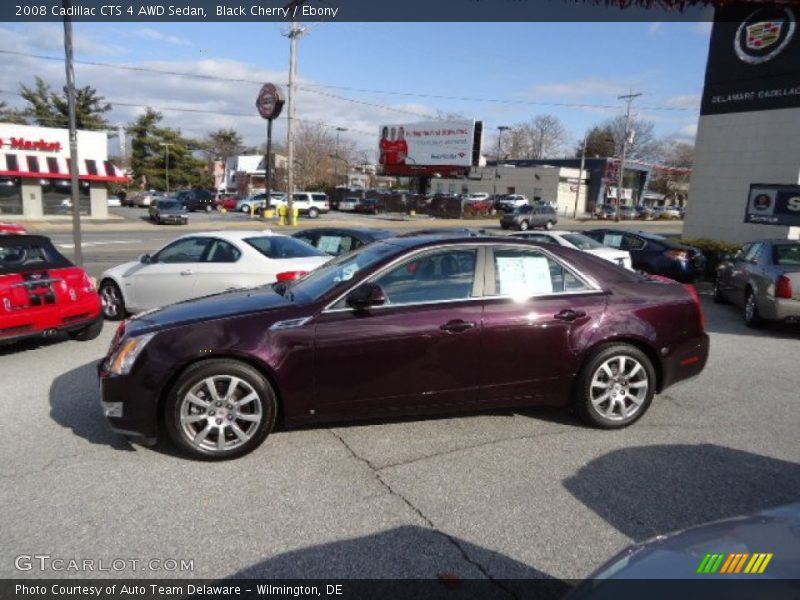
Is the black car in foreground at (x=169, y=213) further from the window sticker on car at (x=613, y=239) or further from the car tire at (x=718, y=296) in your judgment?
the car tire at (x=718, y=296)

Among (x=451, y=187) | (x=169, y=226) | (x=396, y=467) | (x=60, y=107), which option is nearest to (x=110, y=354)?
(x=396, y=467)

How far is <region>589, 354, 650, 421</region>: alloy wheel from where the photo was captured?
174 inches

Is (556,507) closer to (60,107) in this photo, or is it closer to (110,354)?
(110,354)

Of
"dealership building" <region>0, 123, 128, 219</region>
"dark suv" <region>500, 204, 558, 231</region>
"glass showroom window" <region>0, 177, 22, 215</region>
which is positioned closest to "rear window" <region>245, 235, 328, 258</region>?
"dark suv" <region>500, 204, 558, 231</region>

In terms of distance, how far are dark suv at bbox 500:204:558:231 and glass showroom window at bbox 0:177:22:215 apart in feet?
102

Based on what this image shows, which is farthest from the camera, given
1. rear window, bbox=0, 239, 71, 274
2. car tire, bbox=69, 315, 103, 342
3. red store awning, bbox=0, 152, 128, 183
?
red store awning, bbox=0, 152, 128, 183

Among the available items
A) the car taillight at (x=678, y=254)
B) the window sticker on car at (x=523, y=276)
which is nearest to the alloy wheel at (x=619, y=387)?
the window sticker on car at (x=523, y=276)

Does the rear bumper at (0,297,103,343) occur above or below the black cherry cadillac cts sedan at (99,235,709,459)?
below

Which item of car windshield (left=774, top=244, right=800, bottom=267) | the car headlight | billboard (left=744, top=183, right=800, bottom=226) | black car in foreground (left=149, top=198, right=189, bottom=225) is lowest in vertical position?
black car in foreground (left=149, top=198, right=189, bottom=225)

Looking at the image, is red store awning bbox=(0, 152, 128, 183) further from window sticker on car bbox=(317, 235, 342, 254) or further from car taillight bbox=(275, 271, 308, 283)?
car taillight bbox=(275, 271, 308, 283)

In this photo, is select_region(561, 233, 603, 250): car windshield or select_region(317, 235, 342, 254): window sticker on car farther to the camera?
select_region(561, 233, 603, 250): car windshield

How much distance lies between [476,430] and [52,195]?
40.2 m

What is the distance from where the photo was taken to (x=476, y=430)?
4.36 metres

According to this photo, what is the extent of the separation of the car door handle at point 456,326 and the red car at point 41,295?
16.1 feet
